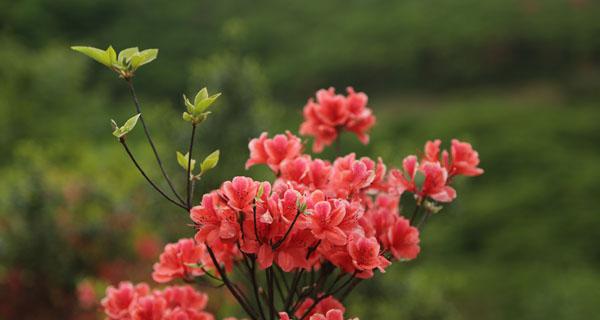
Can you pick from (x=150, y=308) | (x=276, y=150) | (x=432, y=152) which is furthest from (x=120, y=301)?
(x=432, y=152)

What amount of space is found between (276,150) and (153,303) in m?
0.43

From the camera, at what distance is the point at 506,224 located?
12.2 meters

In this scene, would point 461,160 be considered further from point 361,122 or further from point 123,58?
point 123,58

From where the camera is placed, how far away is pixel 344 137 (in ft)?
48.9

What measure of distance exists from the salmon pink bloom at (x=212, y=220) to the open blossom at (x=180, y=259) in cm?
24

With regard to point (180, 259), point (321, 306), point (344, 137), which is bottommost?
point (321, 306)

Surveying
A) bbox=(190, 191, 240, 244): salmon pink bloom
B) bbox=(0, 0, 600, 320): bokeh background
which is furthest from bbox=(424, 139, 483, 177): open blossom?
bbox=(0, 0, 600, 320): bokeh background

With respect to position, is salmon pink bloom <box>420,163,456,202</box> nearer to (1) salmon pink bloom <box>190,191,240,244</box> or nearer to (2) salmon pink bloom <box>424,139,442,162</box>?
(2) salmon pink bloom <box>424,139,442,162</box>

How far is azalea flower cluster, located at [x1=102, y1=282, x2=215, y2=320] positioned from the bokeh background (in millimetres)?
2588

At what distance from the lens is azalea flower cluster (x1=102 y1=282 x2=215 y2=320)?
1.35 meters

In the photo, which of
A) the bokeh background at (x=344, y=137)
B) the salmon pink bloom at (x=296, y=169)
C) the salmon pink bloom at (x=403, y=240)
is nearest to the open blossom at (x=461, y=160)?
the salmon pink bloom at (x=403, y=240)

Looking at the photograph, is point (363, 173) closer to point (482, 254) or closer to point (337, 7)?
point (482, 254)

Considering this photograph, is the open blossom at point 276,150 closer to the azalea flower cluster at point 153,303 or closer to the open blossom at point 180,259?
the open blossom at point 180,259

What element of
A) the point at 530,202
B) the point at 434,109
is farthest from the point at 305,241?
the point at 434,109
